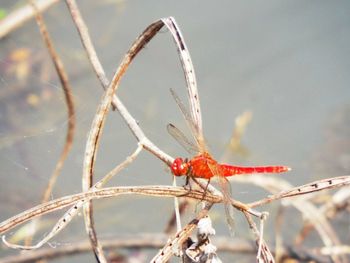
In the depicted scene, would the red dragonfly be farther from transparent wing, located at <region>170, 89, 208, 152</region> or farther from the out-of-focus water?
the out-of-focus water

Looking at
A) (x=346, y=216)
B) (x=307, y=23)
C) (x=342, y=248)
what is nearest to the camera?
(x=342, y=248)

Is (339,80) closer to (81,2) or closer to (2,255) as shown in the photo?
(81,2)

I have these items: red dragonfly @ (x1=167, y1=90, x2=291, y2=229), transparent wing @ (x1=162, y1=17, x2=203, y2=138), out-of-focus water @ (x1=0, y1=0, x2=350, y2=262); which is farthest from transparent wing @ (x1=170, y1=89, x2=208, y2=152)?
out-of-focus water @ (x1=0, y1=0, x2=350, y2=262)

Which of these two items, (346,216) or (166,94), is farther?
(166,94)

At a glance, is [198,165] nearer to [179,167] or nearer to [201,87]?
[179,167]

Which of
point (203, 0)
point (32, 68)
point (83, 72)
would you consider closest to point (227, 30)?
point (203, 0)

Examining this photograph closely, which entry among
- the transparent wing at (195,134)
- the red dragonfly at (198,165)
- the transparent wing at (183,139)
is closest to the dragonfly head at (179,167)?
the red dragonfly at (198,165)

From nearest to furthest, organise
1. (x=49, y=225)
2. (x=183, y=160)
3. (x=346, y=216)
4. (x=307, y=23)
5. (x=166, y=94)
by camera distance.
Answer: (x=183, y=160)
(x=49, y=225)
(x=346, y=216)
(x=166, y=94)
(x=307, y=23)

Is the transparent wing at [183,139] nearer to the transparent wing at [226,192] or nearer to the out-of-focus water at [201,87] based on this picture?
the transparent wing at [226,192]
